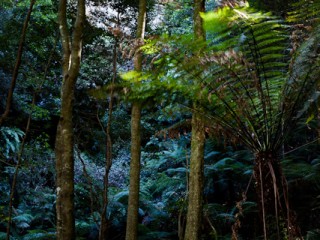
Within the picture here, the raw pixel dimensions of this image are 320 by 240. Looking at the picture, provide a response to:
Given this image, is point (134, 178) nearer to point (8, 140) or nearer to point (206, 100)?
point (206, 100)

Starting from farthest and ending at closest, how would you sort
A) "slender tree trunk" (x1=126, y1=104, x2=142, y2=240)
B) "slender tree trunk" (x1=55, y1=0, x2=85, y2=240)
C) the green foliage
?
the green foliage, "slender tree trunk" (x1=126, y1=104, x2=142, y2=240), "slender tree trunk" (x1=55, y1=0, x2=85, y2=240)

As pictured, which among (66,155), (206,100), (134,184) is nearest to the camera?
(206,100)

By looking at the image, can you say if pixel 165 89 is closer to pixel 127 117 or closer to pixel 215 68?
pixel 215 68

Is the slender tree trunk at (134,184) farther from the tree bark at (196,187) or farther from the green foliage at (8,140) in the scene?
the green foliage at (8,140)

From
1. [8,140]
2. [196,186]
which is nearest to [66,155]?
[196,186]

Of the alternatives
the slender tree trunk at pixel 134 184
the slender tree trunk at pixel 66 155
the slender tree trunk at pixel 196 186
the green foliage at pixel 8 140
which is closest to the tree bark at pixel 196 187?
the slender tree trunk at pixel 196 186

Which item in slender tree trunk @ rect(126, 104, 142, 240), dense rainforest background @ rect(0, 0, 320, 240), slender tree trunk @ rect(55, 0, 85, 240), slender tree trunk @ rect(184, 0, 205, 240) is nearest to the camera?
dense rainforest background @ rect(0, 0, 320, 240)

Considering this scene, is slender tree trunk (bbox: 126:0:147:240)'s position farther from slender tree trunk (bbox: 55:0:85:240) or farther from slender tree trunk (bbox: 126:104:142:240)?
slender tree trunk (bbox: 55:0:85:240)

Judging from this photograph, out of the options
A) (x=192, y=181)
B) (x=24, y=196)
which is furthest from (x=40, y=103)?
(x=192, y=181)

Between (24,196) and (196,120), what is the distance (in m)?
5.79

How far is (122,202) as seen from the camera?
260 inches

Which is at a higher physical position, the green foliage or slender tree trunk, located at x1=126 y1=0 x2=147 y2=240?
the green foliage

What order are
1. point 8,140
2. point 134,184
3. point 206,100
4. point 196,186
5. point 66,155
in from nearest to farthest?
1. point 206,100
2. point 66,155
3. point 196,186
4. point 134,184
5. point 8,140

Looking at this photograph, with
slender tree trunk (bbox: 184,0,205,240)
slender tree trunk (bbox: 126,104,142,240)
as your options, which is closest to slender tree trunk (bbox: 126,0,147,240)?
slender tree trunk (bbox: 126,104,142,240)
